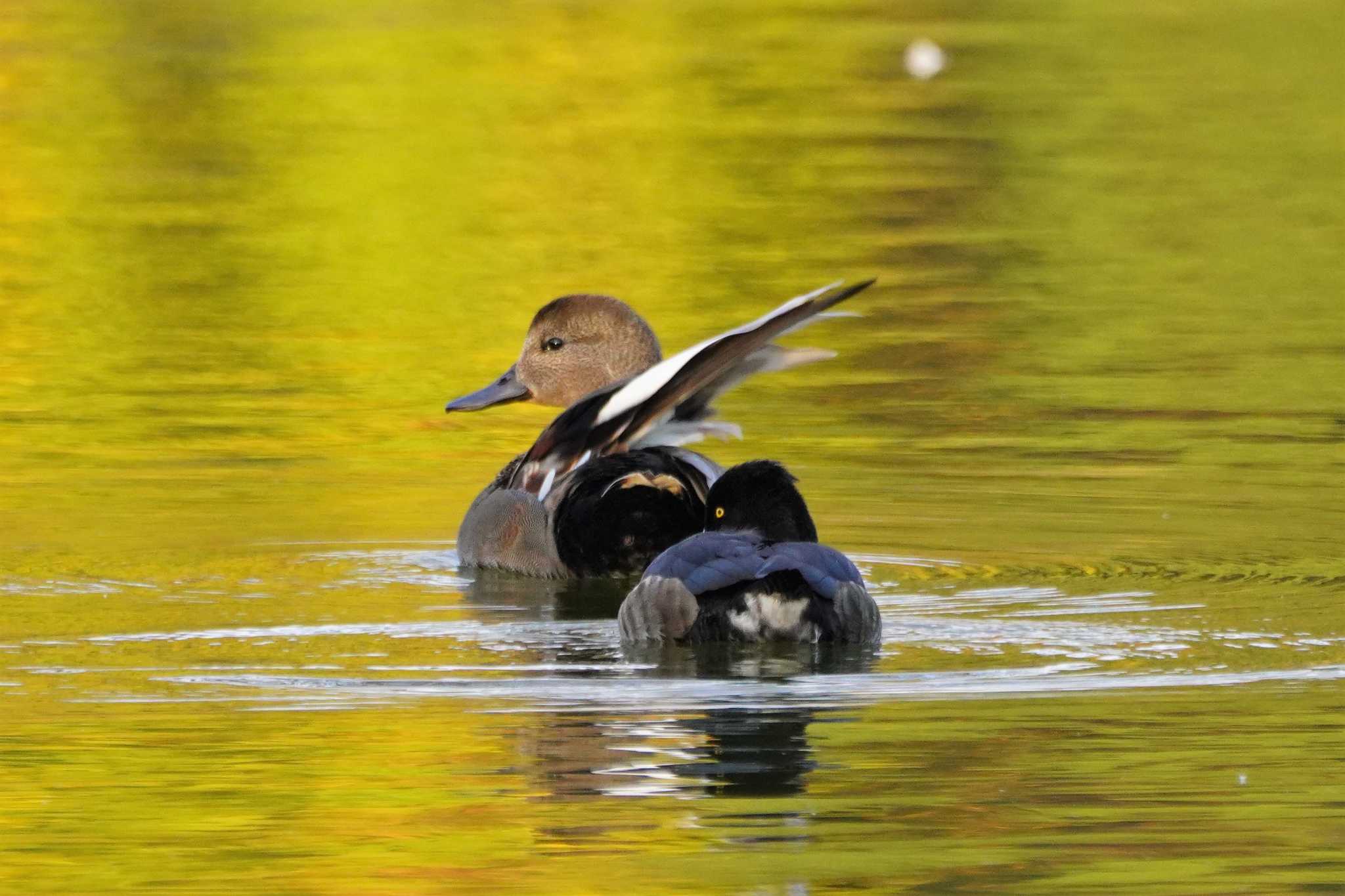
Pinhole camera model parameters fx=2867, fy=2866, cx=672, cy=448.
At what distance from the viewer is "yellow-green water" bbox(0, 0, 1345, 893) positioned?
263 inches

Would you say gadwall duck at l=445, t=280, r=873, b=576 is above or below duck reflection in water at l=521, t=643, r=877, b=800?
above

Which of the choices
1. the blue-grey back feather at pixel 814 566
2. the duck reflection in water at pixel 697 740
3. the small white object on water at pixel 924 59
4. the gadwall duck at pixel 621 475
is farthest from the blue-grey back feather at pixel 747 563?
the small white object on water at pixel 924 59

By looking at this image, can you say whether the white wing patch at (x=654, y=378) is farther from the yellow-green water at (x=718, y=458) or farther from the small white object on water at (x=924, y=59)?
the small white object on water at (x=924, y=59)

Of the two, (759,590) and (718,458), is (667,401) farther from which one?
(718,458)

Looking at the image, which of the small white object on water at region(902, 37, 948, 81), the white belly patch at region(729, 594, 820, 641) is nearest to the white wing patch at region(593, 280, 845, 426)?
the white belly patch at region(729, 594, 820, 641)

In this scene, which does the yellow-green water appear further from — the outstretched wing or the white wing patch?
the white wing patch

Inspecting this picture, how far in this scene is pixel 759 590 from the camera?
8188 mm

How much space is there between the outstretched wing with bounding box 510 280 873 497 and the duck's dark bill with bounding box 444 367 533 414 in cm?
127

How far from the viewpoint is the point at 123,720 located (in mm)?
7637

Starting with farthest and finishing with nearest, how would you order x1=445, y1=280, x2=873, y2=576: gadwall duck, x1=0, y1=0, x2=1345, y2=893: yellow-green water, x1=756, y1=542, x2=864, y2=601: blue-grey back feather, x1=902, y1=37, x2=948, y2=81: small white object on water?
x1=902, y1=37, x2=948, y2=81: small white object on water < x1=445, y1=280, x2=873, y2=576: gadwall duck < x1=756, y1=542, x2=864, y2=601: blue-grey back feather < x1=0, y1=0, x2=1345, y2=893: yellow-green water

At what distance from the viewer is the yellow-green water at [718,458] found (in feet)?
21.9

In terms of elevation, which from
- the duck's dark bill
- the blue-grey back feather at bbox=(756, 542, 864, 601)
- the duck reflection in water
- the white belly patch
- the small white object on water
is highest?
the small white object on water

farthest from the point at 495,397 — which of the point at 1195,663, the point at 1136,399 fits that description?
the point at 1195,663

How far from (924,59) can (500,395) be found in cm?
2319
